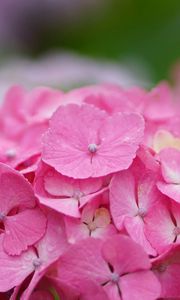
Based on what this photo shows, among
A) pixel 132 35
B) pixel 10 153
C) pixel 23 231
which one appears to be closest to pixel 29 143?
pixel 10 153

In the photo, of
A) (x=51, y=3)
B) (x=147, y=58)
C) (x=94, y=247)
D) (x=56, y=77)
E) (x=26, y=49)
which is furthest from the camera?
(x=51, y=3)

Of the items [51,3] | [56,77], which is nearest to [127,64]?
[56,77]

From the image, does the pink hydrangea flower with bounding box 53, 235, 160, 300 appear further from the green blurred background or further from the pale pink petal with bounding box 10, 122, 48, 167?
the green blurred background

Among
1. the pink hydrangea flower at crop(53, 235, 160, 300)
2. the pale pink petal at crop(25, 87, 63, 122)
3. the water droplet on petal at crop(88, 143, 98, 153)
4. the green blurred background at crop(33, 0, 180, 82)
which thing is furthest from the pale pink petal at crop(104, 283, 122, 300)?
the green blurred background at crop(33, 0, 180, 82)

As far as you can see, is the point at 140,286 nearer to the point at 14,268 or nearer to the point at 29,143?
the point at 14,268

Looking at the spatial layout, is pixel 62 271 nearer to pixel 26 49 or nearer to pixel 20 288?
pixel 20 288

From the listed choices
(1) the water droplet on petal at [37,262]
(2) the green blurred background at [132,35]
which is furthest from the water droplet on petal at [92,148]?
(2) the green blurred background at [132,35]
